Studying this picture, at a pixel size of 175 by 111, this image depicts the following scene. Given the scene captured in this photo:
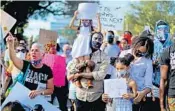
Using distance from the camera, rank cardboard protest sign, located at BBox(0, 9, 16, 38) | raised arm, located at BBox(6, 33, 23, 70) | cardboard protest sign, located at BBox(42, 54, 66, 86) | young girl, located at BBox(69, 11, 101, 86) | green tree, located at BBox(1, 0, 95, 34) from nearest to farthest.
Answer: raised arm, located at BBox(6, 33, 23, 70) < young girl, located at BBox(69, 11, 101, 86) < cardboard protest sign, located at BBox(0, 9, 16, 38) < cardboard protest sign, located at BBox(42, 54, 66, 86) < green tree, located at BBox(1, 0, 95, 34)

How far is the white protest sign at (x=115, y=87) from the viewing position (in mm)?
7324

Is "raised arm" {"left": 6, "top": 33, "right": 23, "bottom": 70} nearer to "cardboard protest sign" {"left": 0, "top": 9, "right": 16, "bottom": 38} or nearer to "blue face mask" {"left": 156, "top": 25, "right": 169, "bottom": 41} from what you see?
"cardboard protest sign" {"left": 0, "top": 9, "right": 16, "bottom": 38}

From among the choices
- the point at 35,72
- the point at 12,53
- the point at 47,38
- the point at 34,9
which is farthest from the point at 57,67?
the point at 34,9

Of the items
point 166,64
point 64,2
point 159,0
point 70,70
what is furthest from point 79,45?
point 64,2

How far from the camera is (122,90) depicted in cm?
734

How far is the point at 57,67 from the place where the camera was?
9906 millimetres

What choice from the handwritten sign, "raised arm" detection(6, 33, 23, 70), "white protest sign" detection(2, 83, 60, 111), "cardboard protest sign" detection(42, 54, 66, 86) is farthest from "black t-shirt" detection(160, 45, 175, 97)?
the handwritten sign

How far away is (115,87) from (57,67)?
271 centimetres

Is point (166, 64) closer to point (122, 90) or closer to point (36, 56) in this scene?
point (122, 90)

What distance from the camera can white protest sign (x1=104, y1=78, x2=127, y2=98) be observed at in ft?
24.0

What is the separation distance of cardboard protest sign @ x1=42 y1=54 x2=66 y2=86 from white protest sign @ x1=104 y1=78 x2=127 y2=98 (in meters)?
2.45

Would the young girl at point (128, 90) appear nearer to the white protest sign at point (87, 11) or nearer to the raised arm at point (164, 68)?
the raised arm at point (164, 68)

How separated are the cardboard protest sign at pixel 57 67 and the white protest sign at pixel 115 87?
2.45m

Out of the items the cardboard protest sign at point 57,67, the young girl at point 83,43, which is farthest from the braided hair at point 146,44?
the cardboard protest sign at point 57,67
